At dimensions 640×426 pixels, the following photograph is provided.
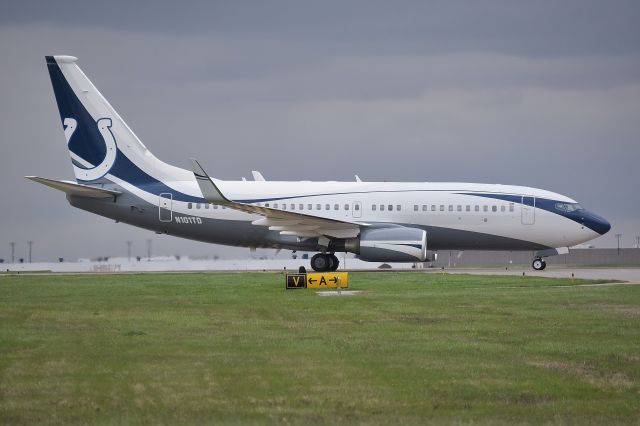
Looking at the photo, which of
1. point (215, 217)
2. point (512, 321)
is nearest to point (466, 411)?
point (512, 321)

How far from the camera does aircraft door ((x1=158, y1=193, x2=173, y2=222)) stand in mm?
49594

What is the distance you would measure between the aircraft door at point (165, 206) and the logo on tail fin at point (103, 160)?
3050mm

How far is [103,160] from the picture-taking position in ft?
164

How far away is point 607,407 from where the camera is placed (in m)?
13.0

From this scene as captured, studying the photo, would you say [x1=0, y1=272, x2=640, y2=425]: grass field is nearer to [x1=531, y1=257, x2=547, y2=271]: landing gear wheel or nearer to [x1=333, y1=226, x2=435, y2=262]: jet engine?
[x1=333, y1=226, x2=435, y2=262]: jet engine

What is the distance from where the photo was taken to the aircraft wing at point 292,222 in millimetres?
44781

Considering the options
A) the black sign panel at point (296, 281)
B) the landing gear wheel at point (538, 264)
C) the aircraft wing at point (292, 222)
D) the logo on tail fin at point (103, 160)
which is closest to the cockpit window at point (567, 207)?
the landing gear wheel at point (538, 264)

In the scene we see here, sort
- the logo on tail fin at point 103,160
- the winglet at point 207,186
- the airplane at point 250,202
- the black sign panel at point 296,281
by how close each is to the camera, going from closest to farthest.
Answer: the black sign panel at point 296,281 < the winglet at point 207,186 < the airplane at point 250,202 < the logo on tail fin at point 103,160

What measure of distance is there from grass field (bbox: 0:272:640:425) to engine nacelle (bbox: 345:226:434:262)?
56.8 ft

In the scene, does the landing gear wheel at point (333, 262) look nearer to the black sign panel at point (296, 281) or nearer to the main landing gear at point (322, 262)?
the main landing gear at point (322, 262)

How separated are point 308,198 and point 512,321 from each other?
28105 millimetres

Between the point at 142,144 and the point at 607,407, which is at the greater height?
the point at 142,144

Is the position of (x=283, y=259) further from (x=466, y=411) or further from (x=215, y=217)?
(x=466, y=411)

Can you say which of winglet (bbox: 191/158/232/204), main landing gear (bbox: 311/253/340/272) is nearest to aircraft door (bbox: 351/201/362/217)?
main landing gear (bbox: 311/253/340/272)
